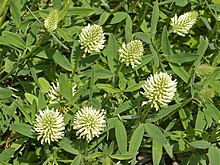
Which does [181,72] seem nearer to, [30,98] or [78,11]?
[78,11]

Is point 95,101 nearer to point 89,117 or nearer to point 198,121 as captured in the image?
point 89,117

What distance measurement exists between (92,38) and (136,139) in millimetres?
482

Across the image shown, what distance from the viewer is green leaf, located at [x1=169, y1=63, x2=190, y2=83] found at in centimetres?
248

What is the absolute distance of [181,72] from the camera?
2479 millimetres

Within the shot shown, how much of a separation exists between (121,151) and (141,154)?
0.73m

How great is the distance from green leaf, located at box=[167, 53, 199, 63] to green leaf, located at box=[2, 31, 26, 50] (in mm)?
694

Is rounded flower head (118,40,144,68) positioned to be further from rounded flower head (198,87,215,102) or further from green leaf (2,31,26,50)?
green leaf (2,31,26,50)

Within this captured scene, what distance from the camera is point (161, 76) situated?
2162 millimetres

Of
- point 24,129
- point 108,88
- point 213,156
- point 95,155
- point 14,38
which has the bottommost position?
point 213,156

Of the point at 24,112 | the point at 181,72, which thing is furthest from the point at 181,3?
the point at 24,112

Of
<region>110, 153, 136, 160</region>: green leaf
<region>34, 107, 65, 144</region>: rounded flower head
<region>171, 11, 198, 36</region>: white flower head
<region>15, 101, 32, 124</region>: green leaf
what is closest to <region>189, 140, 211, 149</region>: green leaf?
<region>110, 153, 136, 160</region>: green leaf

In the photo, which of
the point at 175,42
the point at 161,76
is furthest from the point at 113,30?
the point at 161,76

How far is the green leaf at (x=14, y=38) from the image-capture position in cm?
241

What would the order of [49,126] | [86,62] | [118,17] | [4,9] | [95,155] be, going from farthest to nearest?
[118,17] < [4,9] < [86,62] < [95,155] < [49,126]
